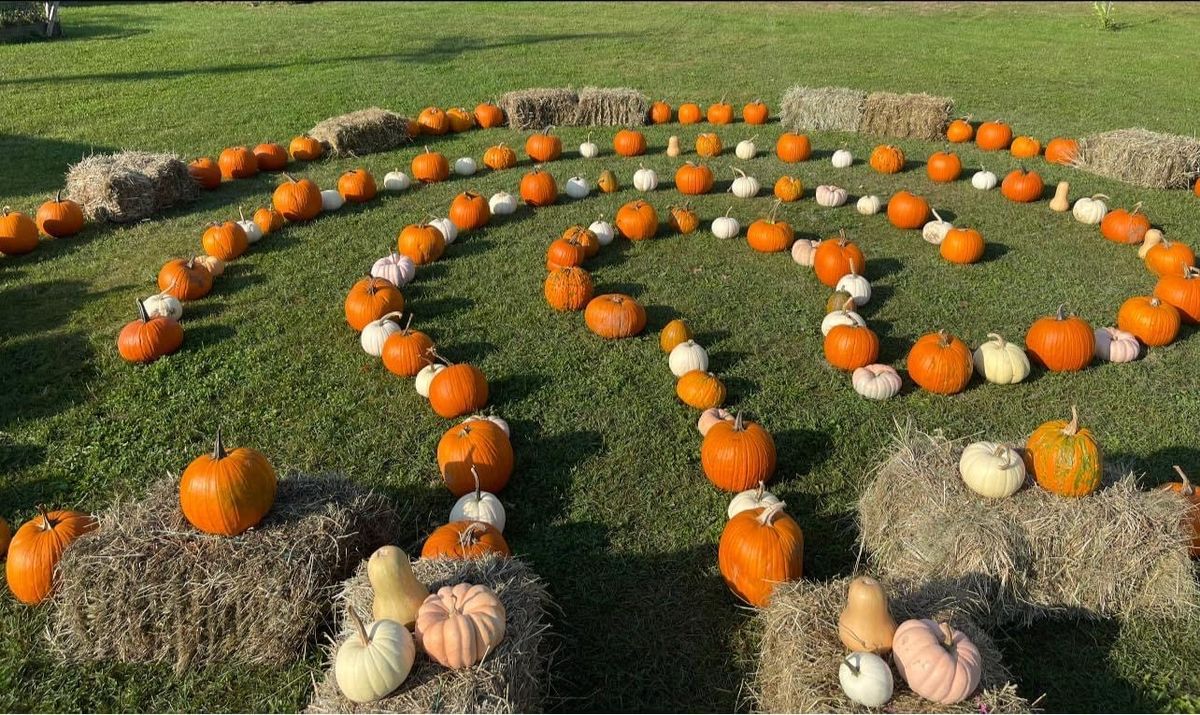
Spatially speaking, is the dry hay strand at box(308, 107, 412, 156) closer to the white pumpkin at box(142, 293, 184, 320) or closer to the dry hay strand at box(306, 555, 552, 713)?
the white pumpkin at box(142, 293, 184, 320)

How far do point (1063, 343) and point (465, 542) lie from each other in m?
6.19

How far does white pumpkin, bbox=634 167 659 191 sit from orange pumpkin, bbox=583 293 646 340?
461 cm

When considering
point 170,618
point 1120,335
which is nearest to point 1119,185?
point 1120,335

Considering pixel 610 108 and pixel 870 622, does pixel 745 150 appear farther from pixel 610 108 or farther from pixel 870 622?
pixel 870 622

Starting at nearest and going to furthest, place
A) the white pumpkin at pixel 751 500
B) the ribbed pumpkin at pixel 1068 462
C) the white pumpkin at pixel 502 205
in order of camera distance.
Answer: the ribbed pumpkin at pixel 1068 462, the white pumpkin at pixel 751 500, the white pumpkin at pixel 502 205

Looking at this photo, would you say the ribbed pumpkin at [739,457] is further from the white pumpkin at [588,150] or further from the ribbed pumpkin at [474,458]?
the white pumpkin at [588,150]

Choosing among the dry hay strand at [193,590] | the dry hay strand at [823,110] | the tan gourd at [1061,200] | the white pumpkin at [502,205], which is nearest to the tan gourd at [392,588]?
the dry hay strand at [193,590]

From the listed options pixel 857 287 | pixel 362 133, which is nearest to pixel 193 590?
pixel 857 287

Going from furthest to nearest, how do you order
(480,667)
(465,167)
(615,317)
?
(465,167) → (615,317) → (480,667)

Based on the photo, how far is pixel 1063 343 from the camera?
290 inches

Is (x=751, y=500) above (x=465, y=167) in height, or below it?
below

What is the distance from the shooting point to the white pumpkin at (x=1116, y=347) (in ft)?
25.0

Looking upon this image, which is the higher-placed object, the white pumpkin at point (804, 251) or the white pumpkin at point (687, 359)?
the white pumpkin at point (804, 251)

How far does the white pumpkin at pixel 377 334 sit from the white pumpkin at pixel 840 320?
454cm
